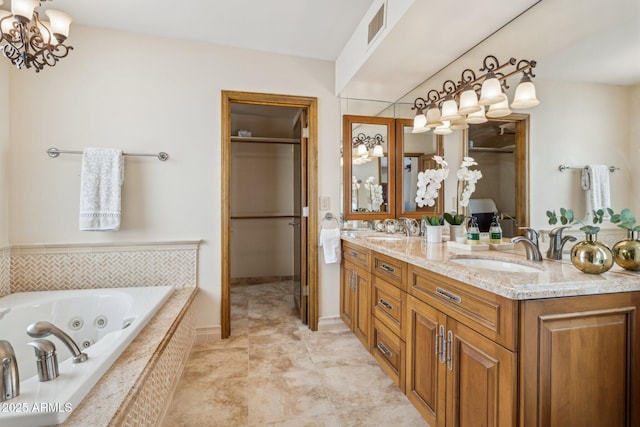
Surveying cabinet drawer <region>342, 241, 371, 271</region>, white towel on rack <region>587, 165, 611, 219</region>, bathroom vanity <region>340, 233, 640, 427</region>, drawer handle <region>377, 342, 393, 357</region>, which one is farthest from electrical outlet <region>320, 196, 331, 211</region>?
white towel on rack <region>587, 165, 611, 219</region>

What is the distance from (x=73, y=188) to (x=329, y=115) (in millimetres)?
2122

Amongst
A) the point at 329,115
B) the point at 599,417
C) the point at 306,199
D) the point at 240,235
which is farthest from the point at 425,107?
the point at 240,235

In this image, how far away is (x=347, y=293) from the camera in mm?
2609

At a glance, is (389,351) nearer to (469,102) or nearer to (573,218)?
(573,218)

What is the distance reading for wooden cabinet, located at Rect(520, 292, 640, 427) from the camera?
96 centimetres

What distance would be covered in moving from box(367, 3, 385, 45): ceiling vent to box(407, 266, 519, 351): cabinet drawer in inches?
57.5

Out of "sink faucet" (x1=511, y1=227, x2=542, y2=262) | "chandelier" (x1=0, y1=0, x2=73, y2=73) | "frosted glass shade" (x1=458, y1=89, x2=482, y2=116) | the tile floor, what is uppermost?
"chandelier" (x1=0, y1=0, x2=73, y2=73)

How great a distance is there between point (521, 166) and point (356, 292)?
1.43 meters

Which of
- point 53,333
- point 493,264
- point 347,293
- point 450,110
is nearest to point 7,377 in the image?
point 53,333

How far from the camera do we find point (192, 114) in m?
2.46

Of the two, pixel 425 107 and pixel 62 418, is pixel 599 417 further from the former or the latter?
pixel 425 107

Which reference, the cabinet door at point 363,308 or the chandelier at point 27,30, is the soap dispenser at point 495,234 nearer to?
the cabinet door at point 363,308

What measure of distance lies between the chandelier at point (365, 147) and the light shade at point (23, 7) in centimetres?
216

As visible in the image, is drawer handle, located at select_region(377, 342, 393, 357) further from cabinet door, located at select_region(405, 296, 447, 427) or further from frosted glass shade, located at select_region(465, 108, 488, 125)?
frosted glass shade, located at select_region(465, 108, 488, 125)
